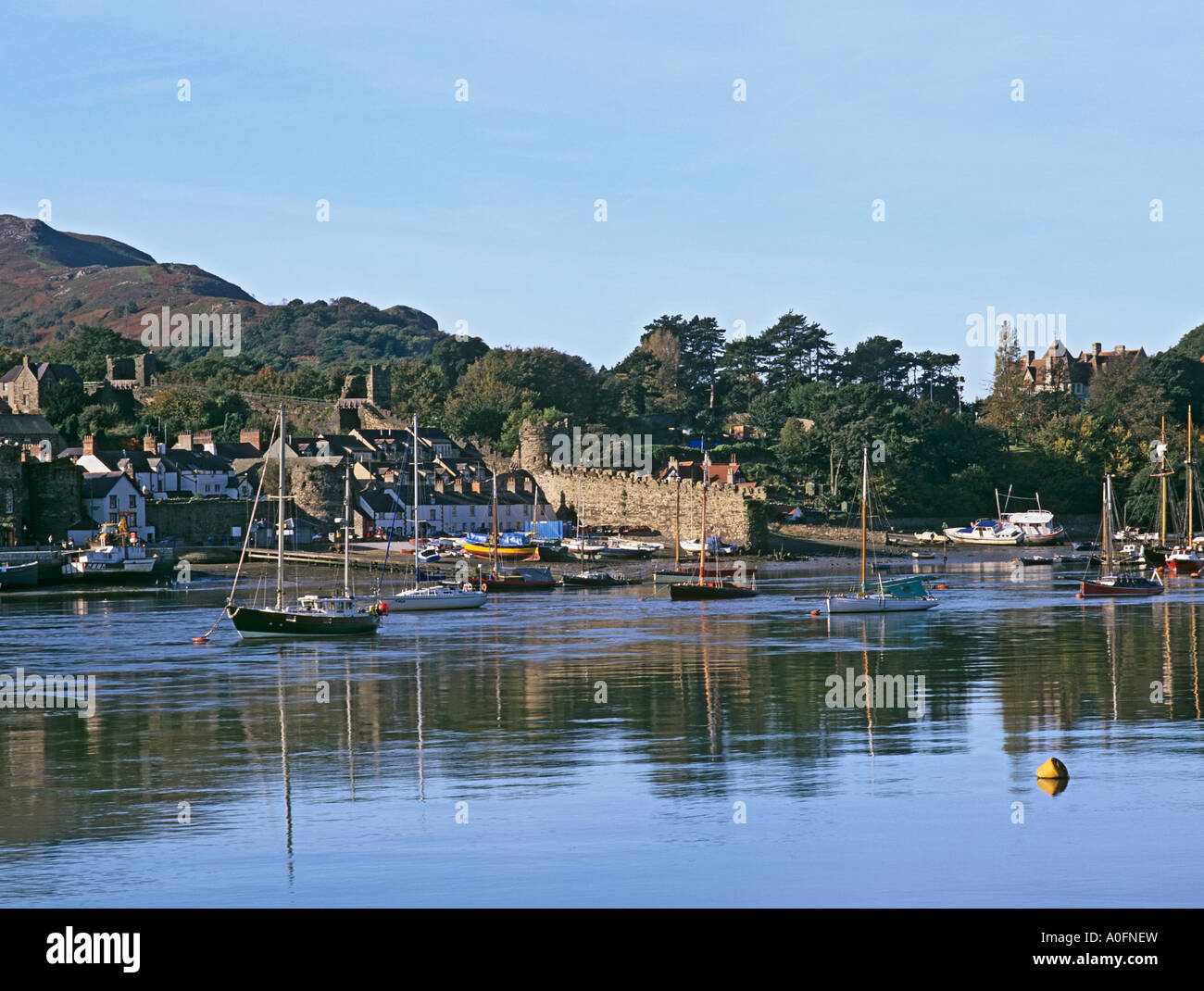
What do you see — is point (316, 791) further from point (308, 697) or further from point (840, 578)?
point (840, 578)

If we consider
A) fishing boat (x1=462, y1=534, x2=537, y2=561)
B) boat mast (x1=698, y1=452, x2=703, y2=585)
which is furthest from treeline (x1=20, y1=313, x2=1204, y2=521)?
fishing boat (x1=462, y1=534, x2=537, y2=561)

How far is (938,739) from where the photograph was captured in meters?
25.0

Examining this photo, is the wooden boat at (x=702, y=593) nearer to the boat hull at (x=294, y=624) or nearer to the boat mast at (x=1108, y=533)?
the boat mast at (x=1108, y=533)

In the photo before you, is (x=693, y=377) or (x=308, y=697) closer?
(x=308, y=697)

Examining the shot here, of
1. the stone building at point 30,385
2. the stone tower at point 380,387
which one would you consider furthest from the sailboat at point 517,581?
the stone tower at point 380,387

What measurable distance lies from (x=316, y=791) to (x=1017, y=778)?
9.87 m

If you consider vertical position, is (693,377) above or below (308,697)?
above

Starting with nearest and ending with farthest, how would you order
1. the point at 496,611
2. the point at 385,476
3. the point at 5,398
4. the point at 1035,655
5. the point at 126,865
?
the point at 126,865
the point at 1035,655
the point at 496,611
the point at 385,476
the point at 5,398

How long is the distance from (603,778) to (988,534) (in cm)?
7944

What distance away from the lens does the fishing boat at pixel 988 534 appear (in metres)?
96.4

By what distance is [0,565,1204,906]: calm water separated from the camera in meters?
16.5

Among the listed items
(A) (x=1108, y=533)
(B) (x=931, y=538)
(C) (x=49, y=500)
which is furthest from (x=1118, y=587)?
(C) (x=49, y=500)
